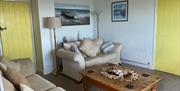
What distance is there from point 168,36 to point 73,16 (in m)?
2.54

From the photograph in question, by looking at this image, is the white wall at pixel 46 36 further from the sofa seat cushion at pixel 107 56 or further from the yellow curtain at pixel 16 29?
the sofa seat cushion at pixel 107 56

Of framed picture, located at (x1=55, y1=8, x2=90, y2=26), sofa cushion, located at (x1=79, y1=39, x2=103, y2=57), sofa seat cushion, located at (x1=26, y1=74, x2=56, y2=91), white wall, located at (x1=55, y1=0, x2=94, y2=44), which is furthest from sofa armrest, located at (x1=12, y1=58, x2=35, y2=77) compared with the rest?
framed picture, located at (x1=55, y1=8, x2=90, y2=26)

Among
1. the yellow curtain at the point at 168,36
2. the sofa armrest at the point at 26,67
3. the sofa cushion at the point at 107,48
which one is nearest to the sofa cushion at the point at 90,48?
the sofa cushion at the point at 107,48

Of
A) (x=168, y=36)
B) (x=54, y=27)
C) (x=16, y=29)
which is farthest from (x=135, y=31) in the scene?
(x=16, y=29)

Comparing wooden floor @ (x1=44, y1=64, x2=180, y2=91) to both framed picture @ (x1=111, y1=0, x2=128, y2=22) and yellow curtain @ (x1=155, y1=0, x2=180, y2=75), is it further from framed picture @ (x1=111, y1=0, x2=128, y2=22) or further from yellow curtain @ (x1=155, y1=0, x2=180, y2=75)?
framed picture @ (x1=111, y1=0, x2=128, y2=22)

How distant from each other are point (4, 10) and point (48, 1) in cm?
101

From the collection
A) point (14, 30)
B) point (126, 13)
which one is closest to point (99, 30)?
point (126, 13)

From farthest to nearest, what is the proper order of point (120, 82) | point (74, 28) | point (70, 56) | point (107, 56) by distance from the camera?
point (74, 28)
point (107, 56)
point (70, 56)
point (120, 82)

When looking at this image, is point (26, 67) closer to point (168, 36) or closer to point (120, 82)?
point (120, 82)

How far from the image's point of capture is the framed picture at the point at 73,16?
14.3 ft

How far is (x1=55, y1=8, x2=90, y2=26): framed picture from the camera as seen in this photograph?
434 centimetres

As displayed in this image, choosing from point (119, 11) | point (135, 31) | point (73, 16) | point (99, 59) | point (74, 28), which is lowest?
point (99, 59)

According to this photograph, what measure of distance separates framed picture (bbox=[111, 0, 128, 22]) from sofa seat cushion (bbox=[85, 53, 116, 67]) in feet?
3.84

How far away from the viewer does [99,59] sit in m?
3.77
